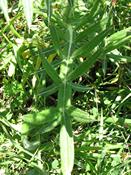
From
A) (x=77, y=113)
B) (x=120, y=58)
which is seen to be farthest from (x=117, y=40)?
(x=77, y=113)

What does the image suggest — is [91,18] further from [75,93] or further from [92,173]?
[92,173]

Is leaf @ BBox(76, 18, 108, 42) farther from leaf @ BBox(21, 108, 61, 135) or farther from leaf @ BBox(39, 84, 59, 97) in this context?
leaf @ BBox(21, 108, 61, 135)

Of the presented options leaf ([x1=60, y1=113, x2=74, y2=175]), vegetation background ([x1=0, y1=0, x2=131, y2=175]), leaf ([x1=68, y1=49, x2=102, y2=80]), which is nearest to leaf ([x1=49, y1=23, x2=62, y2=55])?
vegetation background ([x1=0, y1=0, x2=131, y2=175])

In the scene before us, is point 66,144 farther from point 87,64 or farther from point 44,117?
point 87,64

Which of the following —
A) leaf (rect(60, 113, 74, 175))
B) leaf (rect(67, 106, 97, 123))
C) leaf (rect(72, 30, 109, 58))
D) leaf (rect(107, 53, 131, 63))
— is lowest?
leaf (rect(60, 113, 74, 175))

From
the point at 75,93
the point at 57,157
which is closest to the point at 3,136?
the point at 57,157

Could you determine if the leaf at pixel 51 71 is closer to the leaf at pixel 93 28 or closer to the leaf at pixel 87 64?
the leaf at pixel 87 64

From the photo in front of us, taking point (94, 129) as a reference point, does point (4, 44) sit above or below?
above

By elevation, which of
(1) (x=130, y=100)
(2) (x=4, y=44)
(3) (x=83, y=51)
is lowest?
(1) (x=130, y=100)

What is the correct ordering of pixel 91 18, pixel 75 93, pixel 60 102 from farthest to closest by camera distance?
pixel 75 93 < pixel 91 18 < pixel 60 102

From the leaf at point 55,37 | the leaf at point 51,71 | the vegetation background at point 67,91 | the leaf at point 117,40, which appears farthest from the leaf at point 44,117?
the leaf at point 117,40
